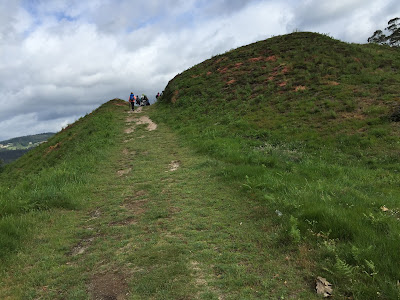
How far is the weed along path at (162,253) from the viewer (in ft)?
13.8

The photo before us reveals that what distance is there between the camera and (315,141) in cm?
1443

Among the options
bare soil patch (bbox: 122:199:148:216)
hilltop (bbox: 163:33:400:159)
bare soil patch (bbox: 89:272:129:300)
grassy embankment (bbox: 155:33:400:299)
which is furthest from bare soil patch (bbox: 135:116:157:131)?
bare soil patch (bbox: 89:272:129:300)

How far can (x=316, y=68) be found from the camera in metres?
26.7

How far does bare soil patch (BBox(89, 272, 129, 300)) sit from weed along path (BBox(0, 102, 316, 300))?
0.02m

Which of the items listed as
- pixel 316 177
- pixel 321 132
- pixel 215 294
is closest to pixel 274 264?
pixel 215 294

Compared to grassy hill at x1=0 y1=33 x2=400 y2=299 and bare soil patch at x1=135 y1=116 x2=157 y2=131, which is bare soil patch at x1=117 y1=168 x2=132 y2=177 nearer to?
grassy hill at x1=0 y1=33 x2=400 y2=299

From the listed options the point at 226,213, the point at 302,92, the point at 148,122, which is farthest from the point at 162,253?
the point at 148,122

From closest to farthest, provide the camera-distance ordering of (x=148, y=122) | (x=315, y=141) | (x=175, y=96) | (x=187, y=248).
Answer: (x=187, y=248), (x=315, y=141), (x=148, y=122), (x=175, y=96)

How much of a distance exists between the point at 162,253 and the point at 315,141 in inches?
474

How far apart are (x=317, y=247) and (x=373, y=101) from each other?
16623mm

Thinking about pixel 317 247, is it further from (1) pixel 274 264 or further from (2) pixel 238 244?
(2) pixel 238 244

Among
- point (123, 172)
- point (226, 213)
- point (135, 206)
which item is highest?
point (123, 172)

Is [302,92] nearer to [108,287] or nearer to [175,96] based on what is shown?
[175,96]

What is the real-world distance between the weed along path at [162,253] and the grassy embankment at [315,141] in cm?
60
